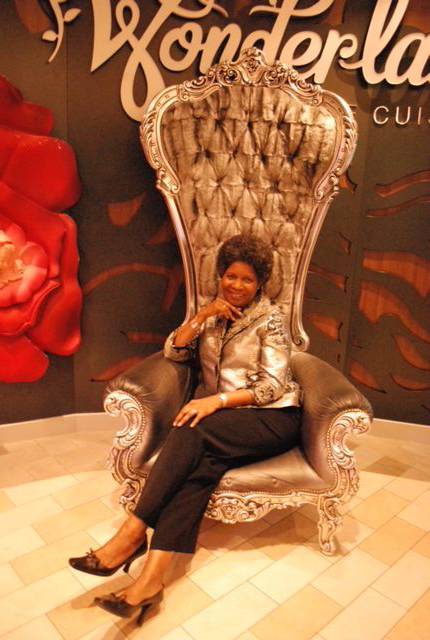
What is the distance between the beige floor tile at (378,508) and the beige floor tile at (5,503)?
1.46 metres

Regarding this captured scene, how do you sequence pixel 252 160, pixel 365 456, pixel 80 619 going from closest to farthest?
pixel 80 619 → pixel 252 160 → pixel 365 456

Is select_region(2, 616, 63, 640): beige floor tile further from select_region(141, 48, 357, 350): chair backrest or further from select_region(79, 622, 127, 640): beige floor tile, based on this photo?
select_region(141, 48, 357, 350): chair backrest

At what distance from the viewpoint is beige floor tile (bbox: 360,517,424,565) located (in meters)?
1.98

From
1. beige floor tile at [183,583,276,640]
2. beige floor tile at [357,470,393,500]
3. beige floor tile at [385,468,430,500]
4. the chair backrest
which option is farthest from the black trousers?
beige floor tile at [385,468,430,500]

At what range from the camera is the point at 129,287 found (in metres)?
2.78

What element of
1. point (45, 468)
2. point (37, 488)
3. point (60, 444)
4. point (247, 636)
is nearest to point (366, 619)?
point (247, 636)

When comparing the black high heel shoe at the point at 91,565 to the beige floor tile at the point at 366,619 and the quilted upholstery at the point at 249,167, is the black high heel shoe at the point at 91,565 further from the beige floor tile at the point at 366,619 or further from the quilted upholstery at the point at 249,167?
the quilted upholstery at the point at 249,167

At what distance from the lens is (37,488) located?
233 cm

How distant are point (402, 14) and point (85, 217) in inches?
71.1

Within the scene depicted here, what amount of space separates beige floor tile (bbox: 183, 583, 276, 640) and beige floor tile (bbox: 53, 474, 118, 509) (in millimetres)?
800

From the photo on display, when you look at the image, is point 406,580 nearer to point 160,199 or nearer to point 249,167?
point 249,167

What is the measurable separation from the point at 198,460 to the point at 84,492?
841 mm

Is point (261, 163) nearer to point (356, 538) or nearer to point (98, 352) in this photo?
point (98, 352)

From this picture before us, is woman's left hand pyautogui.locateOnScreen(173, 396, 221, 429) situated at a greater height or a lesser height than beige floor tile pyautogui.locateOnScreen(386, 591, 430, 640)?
greater
